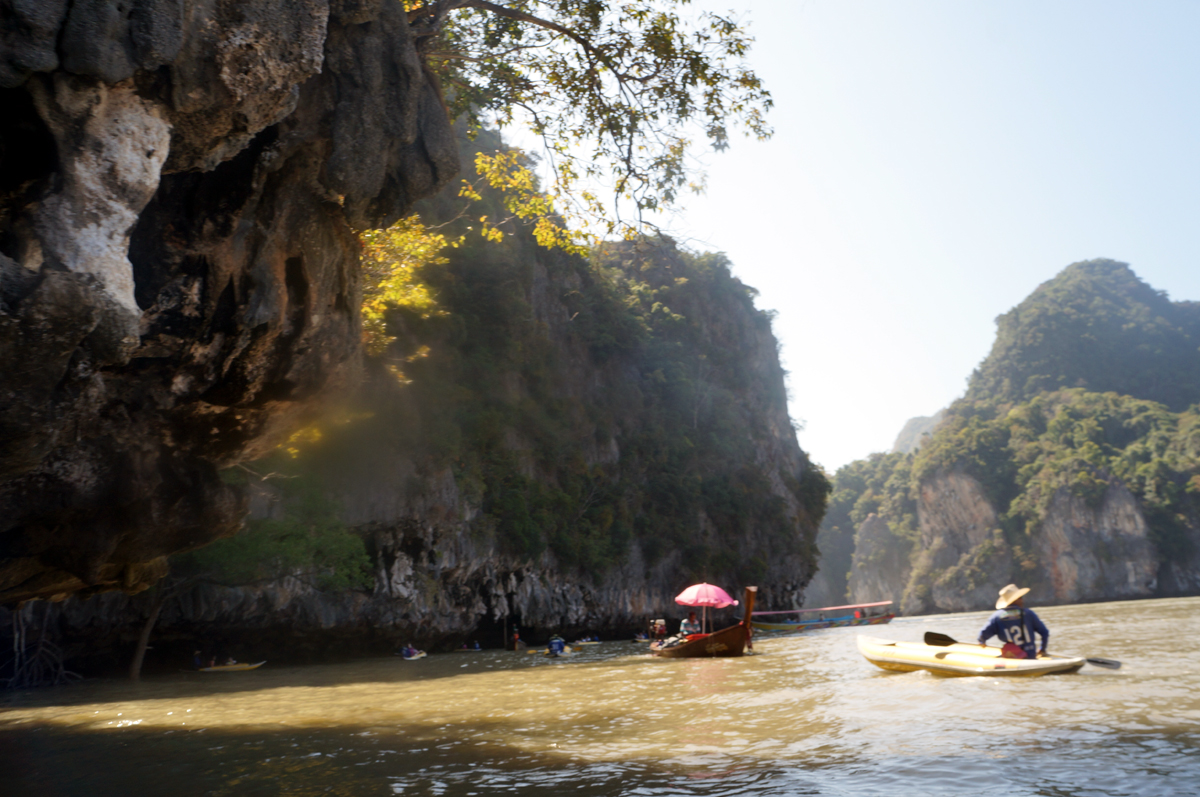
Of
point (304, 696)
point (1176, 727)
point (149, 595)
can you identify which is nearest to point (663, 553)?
point (149, 595)

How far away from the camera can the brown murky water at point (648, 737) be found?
4758 millimetres

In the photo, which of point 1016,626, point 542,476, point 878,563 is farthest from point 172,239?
point 878,563

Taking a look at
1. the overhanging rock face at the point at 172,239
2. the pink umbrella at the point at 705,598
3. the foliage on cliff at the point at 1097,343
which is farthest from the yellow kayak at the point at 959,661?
the foliage on cliff at the point at 1097,343

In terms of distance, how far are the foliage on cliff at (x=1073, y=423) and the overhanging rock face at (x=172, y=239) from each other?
195ft

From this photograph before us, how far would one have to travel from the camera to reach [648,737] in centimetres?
645

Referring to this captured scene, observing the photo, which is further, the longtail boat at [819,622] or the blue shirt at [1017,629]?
the longtail boat at [819,622]

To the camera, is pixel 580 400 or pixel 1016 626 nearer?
pixel 1016 626

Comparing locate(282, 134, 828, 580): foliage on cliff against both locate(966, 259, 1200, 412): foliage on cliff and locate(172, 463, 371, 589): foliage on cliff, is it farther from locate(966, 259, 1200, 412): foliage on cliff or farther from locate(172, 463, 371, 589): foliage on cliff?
locate(966, 259, 1200, 412): foliage on cliff

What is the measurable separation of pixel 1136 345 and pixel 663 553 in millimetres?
63066

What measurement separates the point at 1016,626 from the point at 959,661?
0.84 m

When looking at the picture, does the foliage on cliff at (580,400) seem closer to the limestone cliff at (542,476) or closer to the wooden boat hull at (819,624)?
the limestone cliff at (542,476)

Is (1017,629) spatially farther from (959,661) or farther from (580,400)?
(580,400)

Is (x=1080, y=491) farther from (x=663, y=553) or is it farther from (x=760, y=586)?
(x=663, y=553)

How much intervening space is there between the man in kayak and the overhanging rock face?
28.1 feet
